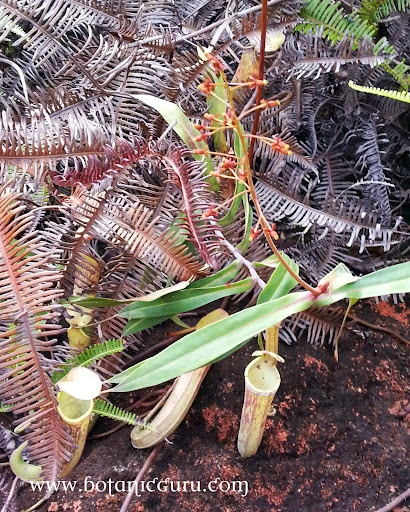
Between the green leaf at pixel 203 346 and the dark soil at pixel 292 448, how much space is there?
195 millimetres

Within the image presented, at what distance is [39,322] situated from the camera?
50cm

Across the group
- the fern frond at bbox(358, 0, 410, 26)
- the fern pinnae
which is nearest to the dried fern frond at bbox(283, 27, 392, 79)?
the fern frond at bbox(358, 0, 410, 26)

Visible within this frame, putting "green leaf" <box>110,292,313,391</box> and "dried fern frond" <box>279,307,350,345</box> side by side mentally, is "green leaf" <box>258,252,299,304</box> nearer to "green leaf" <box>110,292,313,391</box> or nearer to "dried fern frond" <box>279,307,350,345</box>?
"green leaf" <box>110,292,313,391</box>

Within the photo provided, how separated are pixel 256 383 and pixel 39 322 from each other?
27 centimetres

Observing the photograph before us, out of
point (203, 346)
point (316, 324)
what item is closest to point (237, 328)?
point (203, 346)

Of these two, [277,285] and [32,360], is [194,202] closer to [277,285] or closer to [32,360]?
[277,285]

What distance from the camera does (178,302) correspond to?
590 mm

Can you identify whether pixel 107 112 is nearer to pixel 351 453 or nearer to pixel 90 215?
pixel 90 215

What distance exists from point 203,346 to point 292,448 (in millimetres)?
281

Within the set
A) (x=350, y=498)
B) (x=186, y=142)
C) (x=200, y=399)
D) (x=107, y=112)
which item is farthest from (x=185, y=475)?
(x=107, y=112)

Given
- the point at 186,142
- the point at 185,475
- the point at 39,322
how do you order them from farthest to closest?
the point at 186,142 < the point at 185,475 < the point at 39,322

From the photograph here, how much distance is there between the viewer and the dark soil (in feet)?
1.93

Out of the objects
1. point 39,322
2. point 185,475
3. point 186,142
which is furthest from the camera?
point 186,142

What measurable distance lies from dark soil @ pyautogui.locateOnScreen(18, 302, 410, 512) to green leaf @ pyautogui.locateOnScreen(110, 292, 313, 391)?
0.19 metres
